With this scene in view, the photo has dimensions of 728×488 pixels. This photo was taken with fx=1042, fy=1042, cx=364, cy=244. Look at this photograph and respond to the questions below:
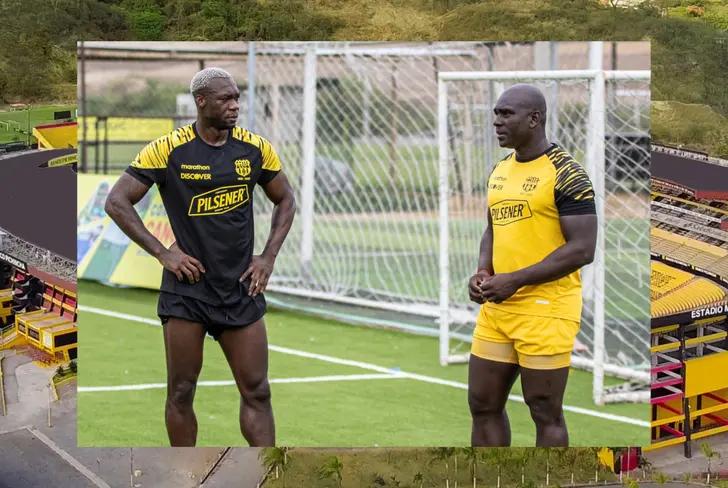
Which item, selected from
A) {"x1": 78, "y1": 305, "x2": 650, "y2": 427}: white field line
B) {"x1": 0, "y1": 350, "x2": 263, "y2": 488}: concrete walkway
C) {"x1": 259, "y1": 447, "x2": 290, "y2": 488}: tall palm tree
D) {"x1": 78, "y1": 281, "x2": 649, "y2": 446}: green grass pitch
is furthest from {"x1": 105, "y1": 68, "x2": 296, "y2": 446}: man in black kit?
{"x1": 0, "y1": 350, "x2": 263, "y2": 488}: concrete walkway

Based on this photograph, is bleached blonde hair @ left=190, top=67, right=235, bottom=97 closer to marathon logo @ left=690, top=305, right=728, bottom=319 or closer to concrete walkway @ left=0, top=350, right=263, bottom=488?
concrete walkway @ left=0, top=350, right=263, bottom=488

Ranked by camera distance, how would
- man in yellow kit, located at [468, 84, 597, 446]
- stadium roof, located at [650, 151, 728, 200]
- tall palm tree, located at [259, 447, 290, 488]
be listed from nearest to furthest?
man in yellow kit, located at [468, 84, 597, 446] < tall palm tree, located at [259, 447, 290, 488] < stadium roof, located at [650, 151, 728, 200]

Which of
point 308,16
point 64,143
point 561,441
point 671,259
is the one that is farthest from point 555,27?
point 561,441

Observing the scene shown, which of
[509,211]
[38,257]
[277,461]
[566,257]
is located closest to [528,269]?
[566,257]

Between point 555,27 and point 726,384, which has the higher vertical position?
point 555,27

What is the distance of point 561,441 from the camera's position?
15.8 feet

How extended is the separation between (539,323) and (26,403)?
3.72 metres

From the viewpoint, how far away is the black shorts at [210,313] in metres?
4.59

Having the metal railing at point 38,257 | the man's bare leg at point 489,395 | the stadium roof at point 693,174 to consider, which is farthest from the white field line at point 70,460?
the stadium roof at point 693,174

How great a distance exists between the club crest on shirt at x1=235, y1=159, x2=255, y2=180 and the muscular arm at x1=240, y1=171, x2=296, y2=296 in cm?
10

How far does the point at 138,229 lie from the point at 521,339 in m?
1.71

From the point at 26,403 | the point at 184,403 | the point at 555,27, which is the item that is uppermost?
the point at 555,27

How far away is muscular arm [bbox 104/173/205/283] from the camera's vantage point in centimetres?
443

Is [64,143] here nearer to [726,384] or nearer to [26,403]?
[26,403]
